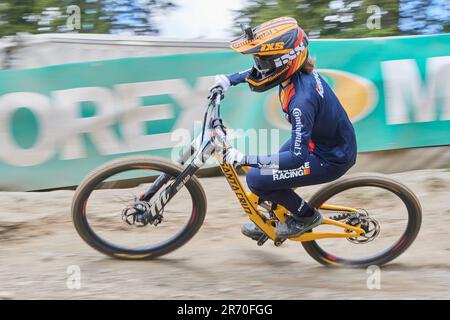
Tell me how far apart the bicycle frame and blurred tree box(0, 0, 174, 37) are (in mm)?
4894

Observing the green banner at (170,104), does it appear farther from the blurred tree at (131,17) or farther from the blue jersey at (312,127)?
the blue jersey at (312,127)

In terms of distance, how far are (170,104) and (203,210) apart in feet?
7.70

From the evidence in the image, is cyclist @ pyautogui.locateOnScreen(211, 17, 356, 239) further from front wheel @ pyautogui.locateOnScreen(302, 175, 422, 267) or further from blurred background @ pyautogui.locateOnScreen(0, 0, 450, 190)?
blurred background @ pyautogui.locateOnScreen(0, 0, 450, 190)

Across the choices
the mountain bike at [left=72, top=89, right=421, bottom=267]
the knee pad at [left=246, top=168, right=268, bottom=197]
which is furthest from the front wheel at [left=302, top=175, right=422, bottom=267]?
the knee pad at [left=246, top=168, right=268, bottom=197]

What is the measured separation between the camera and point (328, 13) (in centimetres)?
895

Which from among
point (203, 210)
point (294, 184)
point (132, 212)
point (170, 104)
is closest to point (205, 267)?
point (203, 210)

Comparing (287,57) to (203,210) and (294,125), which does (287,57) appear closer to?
(294,125)

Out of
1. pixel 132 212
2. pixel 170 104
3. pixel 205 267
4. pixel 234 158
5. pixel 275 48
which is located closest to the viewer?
pixel 275 48

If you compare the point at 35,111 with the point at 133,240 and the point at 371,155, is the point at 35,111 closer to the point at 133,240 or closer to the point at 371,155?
the point at 133,240

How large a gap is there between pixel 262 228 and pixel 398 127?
327 centimetres

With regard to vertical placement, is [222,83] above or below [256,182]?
above

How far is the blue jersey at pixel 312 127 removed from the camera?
4.14 m

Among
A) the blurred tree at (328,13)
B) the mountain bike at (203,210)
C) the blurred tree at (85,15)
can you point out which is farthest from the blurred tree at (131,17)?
the mountain bike at (203,210)

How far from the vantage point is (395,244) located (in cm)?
496
